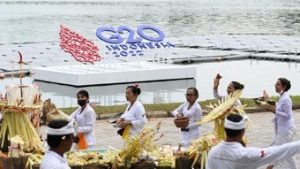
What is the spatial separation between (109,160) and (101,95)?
14.0 metres

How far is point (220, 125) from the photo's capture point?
10289 millimetres

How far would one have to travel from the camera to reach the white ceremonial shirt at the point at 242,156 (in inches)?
269

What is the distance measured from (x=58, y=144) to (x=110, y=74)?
66.8ft

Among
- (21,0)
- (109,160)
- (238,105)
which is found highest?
(21,0)

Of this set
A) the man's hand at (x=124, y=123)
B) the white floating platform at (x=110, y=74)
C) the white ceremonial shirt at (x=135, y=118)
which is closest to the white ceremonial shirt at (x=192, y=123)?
the white ceremonial shirt at (x=135, y=118)

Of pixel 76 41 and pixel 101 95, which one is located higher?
pixel 76 41

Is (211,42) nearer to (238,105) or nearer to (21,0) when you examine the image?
(238,105)

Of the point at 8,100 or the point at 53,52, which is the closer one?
the point at 8,100

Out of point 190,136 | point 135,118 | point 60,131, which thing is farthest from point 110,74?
point 60,131

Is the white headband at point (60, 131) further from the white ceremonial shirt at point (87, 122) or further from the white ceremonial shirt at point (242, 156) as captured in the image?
the white ceremonial shirt at point (87, 122)

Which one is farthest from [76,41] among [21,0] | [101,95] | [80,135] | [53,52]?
[21,0]

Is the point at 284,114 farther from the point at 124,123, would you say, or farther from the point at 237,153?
the point at 237,153

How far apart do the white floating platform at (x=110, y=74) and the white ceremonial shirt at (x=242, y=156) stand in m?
19.3

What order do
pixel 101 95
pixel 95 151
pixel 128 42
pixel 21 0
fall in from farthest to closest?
pixel 21 0 → pixel 128 42 → pixel 101 95 → pixel 95 151
